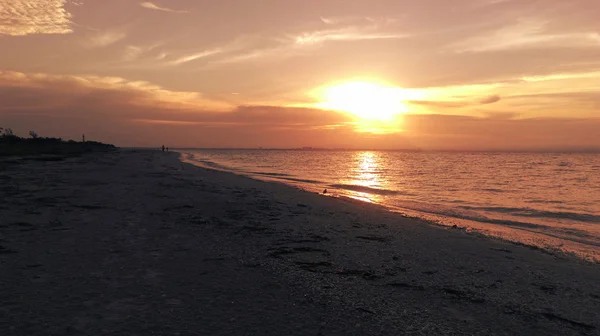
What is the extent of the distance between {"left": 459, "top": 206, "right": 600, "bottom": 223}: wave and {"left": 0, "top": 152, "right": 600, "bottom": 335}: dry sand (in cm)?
942

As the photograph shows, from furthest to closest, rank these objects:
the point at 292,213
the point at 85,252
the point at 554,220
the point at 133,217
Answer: the point at 554,220
the point at 292,213
the point at 133,217
the point at 85,252

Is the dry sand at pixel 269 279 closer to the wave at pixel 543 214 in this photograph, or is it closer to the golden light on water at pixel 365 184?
the wave at pixel 543 214

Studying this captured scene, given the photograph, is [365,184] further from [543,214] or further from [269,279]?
[269,279]

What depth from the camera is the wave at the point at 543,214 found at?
19.9 m

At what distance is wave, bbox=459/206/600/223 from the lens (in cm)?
1988

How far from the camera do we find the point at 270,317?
5.71 m

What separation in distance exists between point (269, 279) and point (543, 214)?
1958cm

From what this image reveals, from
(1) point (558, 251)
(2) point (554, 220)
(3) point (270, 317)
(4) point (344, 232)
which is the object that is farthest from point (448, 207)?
(3) point (270, 317)

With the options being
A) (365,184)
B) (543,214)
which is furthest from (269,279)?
(365,184)

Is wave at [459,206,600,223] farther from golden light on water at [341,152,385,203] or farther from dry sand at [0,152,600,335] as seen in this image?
dry sand at [0,152,600,335]

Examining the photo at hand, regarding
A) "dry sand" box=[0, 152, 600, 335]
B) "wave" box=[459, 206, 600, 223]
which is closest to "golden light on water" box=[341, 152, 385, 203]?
"wave" box=[459, 206, 600, 223]

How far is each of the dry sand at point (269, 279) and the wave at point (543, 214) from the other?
942 cm

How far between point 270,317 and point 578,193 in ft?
116

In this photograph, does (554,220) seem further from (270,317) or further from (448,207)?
(270,317)
